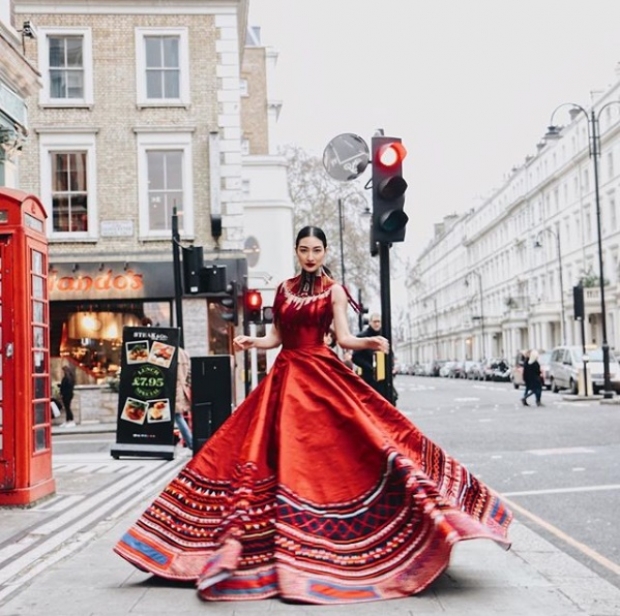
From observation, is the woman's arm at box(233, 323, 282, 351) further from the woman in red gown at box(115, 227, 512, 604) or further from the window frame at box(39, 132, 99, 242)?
the window frame at box(39, 132, 99, 242)

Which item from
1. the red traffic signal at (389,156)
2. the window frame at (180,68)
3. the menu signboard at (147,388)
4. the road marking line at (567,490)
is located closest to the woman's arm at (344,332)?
the red traffic signal at (389,156)

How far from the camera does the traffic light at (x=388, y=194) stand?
766cm

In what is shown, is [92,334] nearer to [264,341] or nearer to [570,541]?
[570,541]

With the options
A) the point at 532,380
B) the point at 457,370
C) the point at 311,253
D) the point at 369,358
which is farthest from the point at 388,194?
the point at 457,370

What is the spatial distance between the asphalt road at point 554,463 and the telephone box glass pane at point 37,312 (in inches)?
182

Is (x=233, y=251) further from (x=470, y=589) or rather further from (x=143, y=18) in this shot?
(x=470, y=589)

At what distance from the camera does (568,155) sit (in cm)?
7325

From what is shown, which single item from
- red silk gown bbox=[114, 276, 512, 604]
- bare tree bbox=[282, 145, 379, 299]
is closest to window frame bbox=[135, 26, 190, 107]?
red silk gown bbox=[114, 276, 512, 604]

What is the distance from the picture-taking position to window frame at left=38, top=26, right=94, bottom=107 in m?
25.2

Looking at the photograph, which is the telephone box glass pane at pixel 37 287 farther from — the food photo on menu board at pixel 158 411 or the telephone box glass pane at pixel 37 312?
the food photo on menu board at pixel 158 411

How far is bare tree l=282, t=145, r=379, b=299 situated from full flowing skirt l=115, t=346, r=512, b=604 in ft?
157

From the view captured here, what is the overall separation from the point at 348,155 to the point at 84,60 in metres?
17.6

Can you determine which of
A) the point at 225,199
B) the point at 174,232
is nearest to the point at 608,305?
the point at 225,199

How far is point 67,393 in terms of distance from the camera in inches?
902
